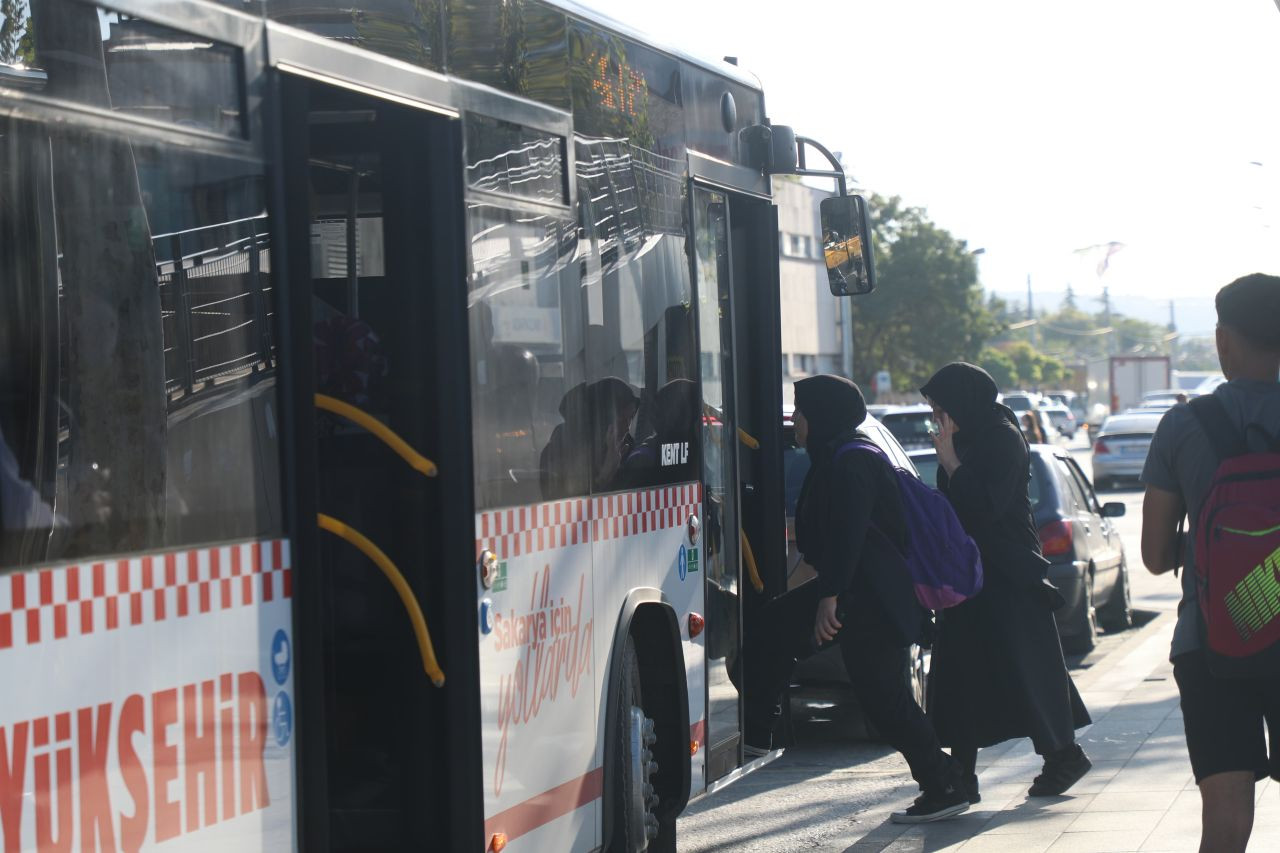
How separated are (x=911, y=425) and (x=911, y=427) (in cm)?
3

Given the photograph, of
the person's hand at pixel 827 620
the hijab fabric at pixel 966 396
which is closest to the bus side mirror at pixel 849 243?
the hijab fabric at pixel 966 396

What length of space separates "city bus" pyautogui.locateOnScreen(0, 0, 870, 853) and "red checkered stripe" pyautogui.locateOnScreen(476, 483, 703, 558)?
1 centimetres

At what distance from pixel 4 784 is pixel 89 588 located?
402 millimetres

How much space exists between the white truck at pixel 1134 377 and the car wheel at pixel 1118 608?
62.8m

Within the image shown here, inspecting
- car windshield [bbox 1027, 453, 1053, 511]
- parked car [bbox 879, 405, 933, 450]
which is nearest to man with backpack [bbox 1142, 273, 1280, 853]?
car windshield [bbox 1027, 453, 1053, 511]

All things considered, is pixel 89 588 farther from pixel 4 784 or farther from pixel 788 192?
pixel 788 192

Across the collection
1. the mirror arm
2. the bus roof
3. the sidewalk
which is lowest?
the sidewalk

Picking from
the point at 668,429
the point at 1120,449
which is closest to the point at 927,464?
the point at 668,429

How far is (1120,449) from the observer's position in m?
36.2

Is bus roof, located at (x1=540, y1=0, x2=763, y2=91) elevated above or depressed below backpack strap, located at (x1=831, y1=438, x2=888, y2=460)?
above

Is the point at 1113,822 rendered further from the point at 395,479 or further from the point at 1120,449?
the point at 1120,449

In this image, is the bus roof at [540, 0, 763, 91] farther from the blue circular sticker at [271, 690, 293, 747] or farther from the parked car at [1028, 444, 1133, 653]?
the parked car at [1028, 444, 1133, 653]

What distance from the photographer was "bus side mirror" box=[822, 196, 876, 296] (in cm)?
759

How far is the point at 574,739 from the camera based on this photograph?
17.7 feet
